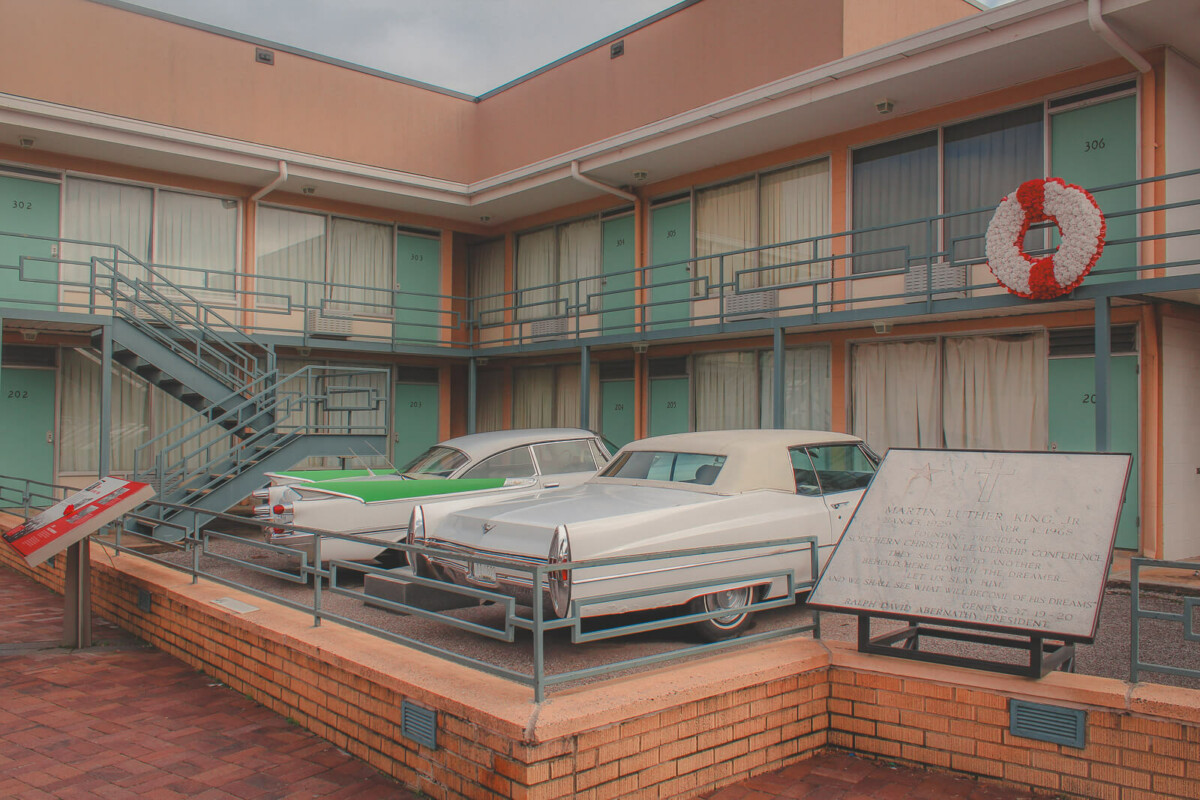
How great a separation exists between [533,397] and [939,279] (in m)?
8.21

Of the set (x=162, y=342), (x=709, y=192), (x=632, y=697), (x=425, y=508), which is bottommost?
(x=632, y=697)

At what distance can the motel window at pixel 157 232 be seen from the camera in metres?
13.0

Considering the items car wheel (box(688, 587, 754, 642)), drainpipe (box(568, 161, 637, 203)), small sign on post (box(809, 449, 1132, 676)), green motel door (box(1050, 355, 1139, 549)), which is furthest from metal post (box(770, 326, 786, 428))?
small sign on post (box(809, 449, 1132, 676))

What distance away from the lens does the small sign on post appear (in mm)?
3893

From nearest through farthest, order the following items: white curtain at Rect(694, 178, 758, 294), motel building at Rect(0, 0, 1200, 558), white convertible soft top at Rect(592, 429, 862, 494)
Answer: white convertible soft top at Rect(592, 429, 862, 494) < motel building at Rect(0, 0, 1200, 558) < white curtain at Rect(694, 178, 758, 294)

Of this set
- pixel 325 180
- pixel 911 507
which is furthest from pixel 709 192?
pixel 911 507

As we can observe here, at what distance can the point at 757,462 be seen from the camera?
6020mm

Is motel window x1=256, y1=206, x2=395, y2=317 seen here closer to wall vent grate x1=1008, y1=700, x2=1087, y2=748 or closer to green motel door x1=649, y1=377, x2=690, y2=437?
green motel door x1=649, y1=377, x2=690, y2=437

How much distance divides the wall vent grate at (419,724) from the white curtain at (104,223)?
36.6 ft

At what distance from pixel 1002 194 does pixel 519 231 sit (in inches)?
360

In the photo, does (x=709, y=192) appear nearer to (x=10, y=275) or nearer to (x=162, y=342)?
(x=162, y=342)

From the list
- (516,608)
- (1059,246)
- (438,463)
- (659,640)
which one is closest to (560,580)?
(516,608)

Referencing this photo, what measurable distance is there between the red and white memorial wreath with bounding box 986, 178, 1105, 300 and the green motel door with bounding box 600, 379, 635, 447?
269 inches

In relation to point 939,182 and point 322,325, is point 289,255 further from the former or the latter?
point 939,182
